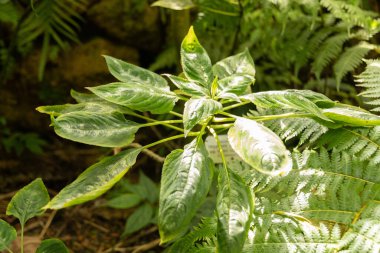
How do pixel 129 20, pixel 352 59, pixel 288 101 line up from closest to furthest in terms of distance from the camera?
pixel 288 101
pixel 352 59
pixel 129 20

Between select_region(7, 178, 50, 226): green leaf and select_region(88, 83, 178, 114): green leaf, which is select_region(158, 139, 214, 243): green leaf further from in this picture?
select_region(7, 178, 50, 226): green leaf

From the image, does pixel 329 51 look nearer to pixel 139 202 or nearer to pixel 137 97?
pixel 139 202

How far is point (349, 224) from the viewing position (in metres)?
0.97

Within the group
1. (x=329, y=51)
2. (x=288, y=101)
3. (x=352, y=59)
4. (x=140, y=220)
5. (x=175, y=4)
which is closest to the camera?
(x=288, y=101)

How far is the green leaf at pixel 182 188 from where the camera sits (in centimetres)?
79

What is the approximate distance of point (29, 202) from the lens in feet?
3.80

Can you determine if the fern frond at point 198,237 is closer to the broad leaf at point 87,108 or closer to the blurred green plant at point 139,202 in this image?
the broad leaf at point 87,108

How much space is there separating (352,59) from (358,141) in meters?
0.85

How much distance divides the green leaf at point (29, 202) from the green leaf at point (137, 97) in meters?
0.36

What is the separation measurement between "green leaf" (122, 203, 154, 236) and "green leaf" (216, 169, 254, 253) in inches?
48.8

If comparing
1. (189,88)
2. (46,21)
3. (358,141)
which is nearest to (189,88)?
(189,88)

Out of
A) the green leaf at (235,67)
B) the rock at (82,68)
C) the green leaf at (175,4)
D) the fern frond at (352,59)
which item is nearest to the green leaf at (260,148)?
the green leaf at (235,67)

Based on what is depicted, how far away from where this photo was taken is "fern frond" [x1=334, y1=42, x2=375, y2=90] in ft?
6.00

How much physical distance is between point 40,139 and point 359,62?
1.97m
